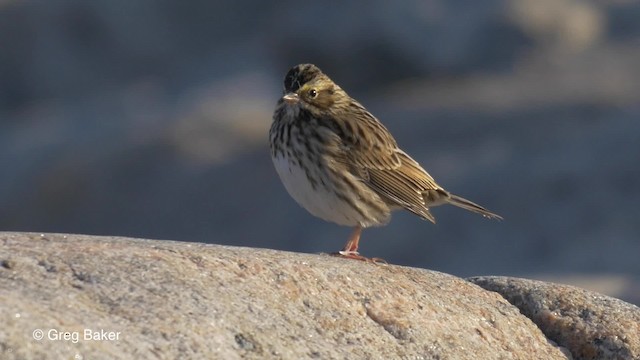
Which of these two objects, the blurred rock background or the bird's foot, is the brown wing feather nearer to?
the bird's foot

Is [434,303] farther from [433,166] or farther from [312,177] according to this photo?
[433,166]

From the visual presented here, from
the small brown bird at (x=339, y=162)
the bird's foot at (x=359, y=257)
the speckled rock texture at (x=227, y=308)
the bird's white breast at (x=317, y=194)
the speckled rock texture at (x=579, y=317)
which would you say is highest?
the small brown bird at (x=339, y=162)

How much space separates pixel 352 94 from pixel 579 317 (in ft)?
50.4

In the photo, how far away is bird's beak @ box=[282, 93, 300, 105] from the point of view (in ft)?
34.2

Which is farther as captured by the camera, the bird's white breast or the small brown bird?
the small brown bird

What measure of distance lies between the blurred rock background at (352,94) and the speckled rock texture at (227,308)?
8.65 meters

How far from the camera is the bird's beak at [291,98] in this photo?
1041 cm

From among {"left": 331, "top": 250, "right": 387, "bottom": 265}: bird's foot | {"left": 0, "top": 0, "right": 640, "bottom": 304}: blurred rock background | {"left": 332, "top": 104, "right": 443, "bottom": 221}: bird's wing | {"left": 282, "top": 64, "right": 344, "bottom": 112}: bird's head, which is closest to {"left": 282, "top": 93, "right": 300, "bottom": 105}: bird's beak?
{"left": 282, "top": 64, "right": 344, "bottom": 112}: bird's head

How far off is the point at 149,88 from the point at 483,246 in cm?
832

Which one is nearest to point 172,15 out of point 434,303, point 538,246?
point 538,246

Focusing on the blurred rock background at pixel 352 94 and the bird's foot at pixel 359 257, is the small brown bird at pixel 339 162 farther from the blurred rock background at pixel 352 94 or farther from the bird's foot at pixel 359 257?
the blurred rock background at pixel 352 94

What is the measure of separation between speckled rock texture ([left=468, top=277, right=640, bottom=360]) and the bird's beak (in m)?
2.15

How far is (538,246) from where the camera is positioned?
1889 centimetres

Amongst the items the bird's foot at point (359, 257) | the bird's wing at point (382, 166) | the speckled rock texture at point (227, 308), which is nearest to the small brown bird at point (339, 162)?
the bird's wing at point (382, 166)
